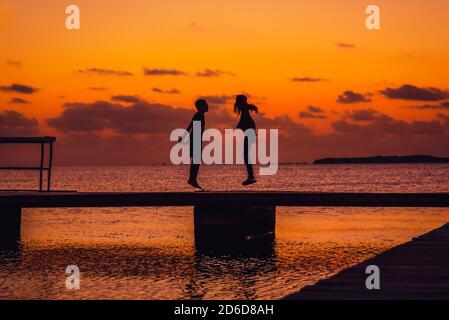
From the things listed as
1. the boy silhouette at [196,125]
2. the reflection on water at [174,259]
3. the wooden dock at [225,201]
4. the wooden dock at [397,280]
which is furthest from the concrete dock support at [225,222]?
the wooden dock at [397,280]

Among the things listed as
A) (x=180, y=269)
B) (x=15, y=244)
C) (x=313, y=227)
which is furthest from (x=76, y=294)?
(x=313, y=227)

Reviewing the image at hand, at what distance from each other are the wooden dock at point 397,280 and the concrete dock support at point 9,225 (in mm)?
17881

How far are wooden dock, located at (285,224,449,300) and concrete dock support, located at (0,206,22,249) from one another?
58.7 feet

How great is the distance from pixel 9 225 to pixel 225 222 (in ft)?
28.5

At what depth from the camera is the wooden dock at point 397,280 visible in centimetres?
990

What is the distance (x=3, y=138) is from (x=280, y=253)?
1026 centimetres

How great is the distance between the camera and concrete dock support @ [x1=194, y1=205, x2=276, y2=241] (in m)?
26.1

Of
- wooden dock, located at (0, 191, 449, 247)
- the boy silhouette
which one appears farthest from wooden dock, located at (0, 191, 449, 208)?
the boy silhouette

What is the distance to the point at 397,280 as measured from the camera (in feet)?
36.5

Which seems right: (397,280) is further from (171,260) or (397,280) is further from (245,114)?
(171,260)

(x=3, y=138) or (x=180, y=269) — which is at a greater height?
(x=3, y=138)
